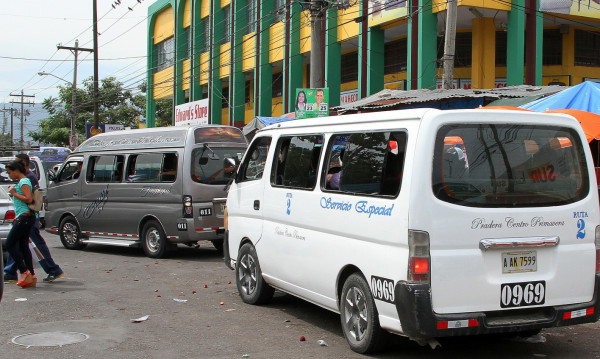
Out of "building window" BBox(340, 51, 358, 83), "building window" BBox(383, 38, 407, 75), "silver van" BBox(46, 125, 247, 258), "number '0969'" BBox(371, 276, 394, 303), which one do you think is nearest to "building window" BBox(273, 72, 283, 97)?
"building window" BBox(340, 51, 358, 83)

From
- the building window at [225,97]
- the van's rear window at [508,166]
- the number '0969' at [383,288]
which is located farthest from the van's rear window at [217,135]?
the building window at [225,97]

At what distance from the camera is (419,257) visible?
4.95 meters

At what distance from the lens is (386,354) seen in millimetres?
5773

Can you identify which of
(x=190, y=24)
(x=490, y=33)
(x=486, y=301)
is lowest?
(x=486, y=301)

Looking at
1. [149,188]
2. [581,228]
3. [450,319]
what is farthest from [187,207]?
[581,228]

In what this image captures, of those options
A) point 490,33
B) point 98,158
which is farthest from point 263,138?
point 490,33

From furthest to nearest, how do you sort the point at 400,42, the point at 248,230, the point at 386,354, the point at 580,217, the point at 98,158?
1. the point at 400,42
2. the point at 98,158
3. the point at 248,230
4. the point at 386,354
5. the point at 580,217

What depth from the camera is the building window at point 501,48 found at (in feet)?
74.4

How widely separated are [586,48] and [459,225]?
20.6 metres

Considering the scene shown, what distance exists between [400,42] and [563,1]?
21.6 feet

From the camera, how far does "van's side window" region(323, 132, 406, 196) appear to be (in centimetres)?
535

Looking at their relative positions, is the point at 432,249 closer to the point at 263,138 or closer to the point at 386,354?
the point at 386,354

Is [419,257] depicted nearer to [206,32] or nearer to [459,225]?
[459,225]

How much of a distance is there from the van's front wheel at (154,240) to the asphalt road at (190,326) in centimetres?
196
